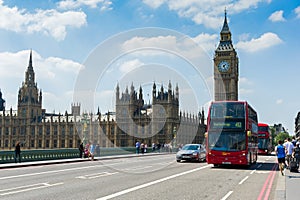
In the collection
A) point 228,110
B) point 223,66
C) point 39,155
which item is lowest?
point 39,155

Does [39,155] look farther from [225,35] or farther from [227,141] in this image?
[225,35]

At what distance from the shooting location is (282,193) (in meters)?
11.3

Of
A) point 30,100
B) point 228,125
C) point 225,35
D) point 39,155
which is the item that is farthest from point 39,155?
point 225,35

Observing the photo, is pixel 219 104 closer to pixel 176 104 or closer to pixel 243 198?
pixel 243 198

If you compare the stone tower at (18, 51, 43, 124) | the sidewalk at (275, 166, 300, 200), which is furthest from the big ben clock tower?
the sidewalk at (275, 166, 300, 200)

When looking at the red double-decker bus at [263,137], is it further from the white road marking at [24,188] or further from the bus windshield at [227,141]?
the white road marking at [24,188]

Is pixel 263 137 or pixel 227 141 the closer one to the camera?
pixel 227 141

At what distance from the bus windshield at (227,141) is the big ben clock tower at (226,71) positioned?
97925 millimetres

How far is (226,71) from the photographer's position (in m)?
120

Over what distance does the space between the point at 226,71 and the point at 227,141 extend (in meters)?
103

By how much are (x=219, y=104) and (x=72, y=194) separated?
12.2 meters

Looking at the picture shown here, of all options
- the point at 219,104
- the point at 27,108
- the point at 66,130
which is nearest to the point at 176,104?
the point at 66,130

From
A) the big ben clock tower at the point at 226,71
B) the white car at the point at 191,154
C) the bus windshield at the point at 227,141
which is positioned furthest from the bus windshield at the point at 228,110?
the big ben clock tower at the point at 226,71

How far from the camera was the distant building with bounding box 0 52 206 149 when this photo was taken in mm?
98000
